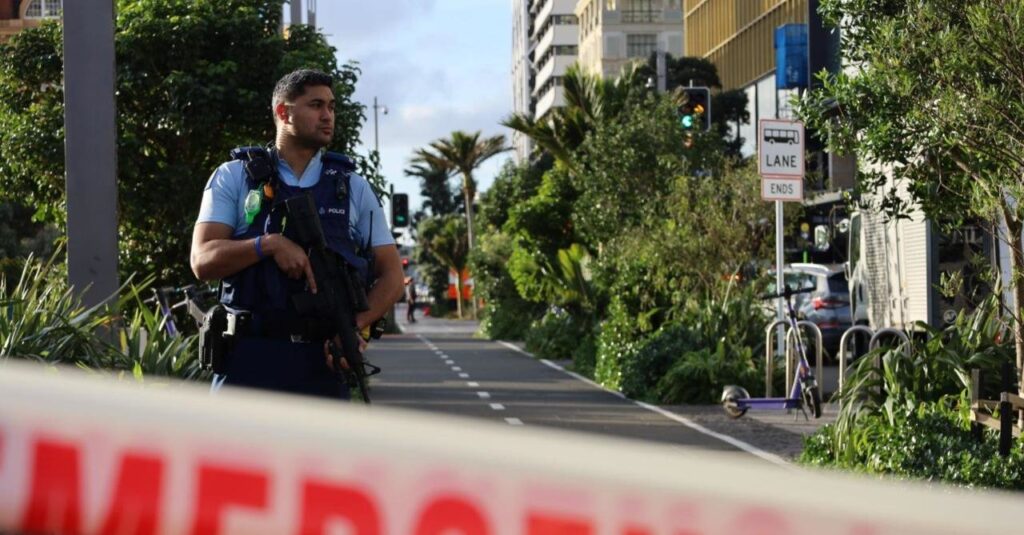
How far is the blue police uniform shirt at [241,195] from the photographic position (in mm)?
4977

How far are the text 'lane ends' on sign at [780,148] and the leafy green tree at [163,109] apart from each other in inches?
144

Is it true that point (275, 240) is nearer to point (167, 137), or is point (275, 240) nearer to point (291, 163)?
point (291, 163)

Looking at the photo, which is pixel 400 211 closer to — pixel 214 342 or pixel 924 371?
pixel 924 371

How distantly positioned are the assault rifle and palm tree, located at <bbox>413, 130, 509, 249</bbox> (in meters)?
73.0

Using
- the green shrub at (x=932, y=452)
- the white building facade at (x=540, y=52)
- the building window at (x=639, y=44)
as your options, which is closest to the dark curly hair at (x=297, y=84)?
the green shrub at (x=932, y=452)

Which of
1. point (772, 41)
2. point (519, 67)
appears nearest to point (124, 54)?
point (772, 41)

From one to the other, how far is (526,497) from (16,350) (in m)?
6.34

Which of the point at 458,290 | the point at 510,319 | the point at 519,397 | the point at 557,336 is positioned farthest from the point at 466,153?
the point at 519,397

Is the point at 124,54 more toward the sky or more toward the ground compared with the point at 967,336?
more toward the sky

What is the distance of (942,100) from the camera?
27.5 ft

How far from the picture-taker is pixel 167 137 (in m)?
15.6

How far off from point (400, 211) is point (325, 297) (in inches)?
1639

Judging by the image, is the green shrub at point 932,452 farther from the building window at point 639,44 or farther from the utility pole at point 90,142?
the building window at point 639,44

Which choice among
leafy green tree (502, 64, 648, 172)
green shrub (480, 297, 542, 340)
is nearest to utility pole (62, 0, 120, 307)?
leafy green tree (502, 64, 648, 172)
